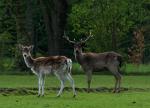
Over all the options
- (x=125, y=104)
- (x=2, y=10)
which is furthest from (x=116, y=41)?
(x=125, y=104)

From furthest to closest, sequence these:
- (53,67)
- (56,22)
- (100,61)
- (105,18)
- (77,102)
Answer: (105,18) < (56,22) < (100,61) < (53,67) < (77,102)

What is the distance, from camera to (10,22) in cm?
5275

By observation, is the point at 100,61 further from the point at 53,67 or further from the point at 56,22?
the point at 56,22

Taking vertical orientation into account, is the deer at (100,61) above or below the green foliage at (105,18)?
below

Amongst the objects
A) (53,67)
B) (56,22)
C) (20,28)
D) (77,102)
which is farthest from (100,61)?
(56,22)

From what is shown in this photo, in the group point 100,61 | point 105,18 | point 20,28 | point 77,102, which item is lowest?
point 77,102

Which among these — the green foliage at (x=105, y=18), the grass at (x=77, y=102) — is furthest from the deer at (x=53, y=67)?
the green foliage at (x=105, y=18)

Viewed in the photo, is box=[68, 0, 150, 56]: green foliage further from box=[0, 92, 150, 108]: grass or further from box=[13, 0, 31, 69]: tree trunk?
box=[0, 92, 150, 108]: grass

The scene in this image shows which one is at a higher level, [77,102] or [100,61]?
[100,61]

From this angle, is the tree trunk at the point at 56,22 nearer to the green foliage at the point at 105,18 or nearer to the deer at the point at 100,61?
the green foliage at the point at 105,18

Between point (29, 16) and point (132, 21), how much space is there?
A: 1136 centimetres

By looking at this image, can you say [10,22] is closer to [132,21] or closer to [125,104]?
[132,21]

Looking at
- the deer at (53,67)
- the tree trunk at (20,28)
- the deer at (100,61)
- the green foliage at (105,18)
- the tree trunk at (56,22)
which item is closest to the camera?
the deer at (53,67)

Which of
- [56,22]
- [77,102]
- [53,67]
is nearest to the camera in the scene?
[77,102]
